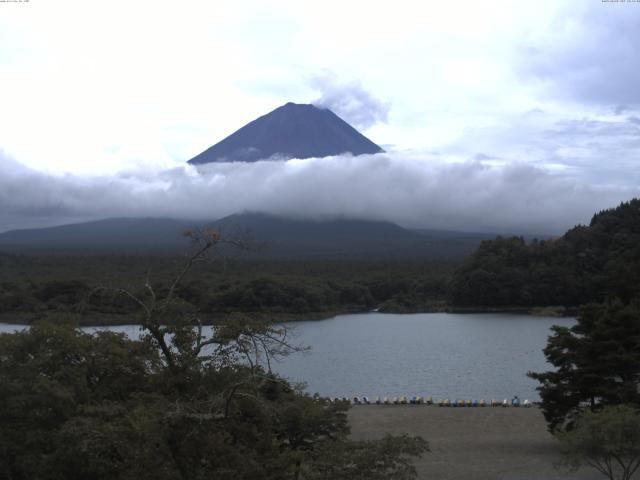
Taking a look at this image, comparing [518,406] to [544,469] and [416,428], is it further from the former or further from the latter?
[544,469]

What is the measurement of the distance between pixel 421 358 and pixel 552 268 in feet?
98.8

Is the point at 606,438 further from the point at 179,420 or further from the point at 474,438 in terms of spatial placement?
the point at 179,420

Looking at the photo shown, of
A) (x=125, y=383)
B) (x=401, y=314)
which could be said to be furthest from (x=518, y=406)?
(x=401, y=314)

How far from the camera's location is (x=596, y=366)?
45.0ft

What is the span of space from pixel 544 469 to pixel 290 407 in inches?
193

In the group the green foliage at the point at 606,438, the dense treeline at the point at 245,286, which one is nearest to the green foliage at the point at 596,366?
the green foliage at the point at 606,438

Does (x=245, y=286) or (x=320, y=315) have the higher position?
(x=245, y=286)

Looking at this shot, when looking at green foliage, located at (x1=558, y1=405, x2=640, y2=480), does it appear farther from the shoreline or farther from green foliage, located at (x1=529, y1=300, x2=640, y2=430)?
the shoreline

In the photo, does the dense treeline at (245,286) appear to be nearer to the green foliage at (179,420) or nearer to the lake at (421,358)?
the lake at (421,358)

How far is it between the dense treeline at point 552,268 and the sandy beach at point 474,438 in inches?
1397

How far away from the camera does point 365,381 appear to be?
25312mm

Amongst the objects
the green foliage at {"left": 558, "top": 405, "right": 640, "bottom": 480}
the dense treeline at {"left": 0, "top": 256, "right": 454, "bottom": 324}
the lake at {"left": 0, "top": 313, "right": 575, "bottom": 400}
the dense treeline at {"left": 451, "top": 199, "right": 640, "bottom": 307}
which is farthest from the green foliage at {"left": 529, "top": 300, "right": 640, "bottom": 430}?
the dense treeline at {"left": 451, "top": 199, "right": 640, "bottom": 307}

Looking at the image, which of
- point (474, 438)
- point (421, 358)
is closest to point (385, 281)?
point (421, 358)

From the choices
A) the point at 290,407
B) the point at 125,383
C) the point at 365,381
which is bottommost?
the point at 365,381
